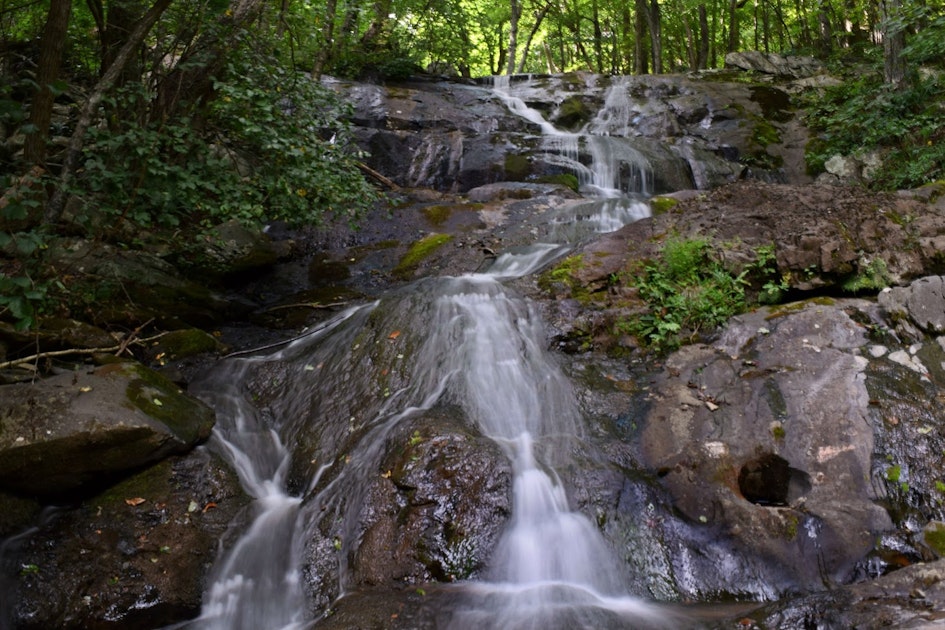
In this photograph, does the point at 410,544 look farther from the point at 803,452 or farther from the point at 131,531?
the point at 803,452

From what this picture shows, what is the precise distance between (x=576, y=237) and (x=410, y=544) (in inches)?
237

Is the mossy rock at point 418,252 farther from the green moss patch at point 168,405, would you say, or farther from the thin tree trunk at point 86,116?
the thin tree trunk at point 86,116

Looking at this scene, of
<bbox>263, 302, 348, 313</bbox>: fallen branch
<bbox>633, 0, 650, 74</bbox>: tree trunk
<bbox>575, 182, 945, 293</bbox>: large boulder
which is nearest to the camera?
<bbox>575, 182, 945, 293</bbox>: large boulder

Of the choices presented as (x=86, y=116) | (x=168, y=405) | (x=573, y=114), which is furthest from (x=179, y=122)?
(x=573, y=114)

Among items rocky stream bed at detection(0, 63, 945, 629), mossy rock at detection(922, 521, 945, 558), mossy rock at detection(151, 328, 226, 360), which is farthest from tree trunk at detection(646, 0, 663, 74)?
mossy rock at detection(922, 521, 945, 558)

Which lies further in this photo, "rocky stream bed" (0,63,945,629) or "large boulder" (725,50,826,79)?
"large boulder" (725,50,826,79)

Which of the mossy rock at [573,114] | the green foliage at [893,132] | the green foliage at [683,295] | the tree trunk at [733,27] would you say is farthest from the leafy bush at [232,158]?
the tree trunk at [733,27]

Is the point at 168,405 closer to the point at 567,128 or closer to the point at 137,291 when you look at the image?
the point at 137,291

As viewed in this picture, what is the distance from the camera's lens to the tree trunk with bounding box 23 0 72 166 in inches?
172

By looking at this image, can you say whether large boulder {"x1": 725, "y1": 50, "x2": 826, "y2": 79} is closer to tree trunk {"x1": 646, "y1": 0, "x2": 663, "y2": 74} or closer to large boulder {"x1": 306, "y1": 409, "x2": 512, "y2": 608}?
tree trunk {"x1": 646, "y1": 0, "x2": 663, "y2": 74}

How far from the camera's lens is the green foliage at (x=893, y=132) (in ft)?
32.2

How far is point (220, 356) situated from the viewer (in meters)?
6.68

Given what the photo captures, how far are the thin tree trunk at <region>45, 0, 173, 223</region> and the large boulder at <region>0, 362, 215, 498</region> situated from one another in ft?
4.35

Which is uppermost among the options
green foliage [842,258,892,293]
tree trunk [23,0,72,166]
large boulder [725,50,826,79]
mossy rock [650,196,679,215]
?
large boulder [725,50,826,79]
